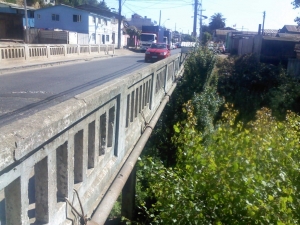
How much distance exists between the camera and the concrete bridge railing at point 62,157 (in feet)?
6.18

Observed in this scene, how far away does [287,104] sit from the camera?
72.6 ft

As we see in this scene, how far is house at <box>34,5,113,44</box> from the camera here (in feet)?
154

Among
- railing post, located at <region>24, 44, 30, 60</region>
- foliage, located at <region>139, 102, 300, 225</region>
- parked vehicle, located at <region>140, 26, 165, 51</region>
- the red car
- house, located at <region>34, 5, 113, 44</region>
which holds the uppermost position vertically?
house, located at <region>34, 5, 113, 44</region>

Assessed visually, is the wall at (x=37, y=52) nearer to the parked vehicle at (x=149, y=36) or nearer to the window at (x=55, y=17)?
the parked vehicle at (x=149, y=36)

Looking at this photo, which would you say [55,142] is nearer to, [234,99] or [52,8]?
[234,99]

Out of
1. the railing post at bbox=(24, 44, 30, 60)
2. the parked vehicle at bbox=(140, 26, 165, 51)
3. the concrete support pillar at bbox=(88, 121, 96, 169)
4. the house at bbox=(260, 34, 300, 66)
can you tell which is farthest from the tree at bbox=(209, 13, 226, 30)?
the concrete support pillar at bbox=(88, 121, 96, 169)

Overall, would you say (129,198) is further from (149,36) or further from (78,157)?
(149,36)

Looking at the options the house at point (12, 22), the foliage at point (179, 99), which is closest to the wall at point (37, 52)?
the foliage at point (179, 99)

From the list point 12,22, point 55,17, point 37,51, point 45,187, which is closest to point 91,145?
point 45,187

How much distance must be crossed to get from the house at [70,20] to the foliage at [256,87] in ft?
84.0

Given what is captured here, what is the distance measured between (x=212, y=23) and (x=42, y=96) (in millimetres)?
91254

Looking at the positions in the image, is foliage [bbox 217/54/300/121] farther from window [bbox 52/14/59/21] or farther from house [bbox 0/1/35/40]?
window [bbox 52/14/59/21]

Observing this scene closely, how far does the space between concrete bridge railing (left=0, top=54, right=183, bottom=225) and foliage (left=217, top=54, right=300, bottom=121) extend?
19.4 metres

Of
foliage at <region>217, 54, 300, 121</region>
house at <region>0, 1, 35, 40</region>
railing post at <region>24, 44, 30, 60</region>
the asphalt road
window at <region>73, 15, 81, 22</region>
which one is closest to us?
the asphalt road
